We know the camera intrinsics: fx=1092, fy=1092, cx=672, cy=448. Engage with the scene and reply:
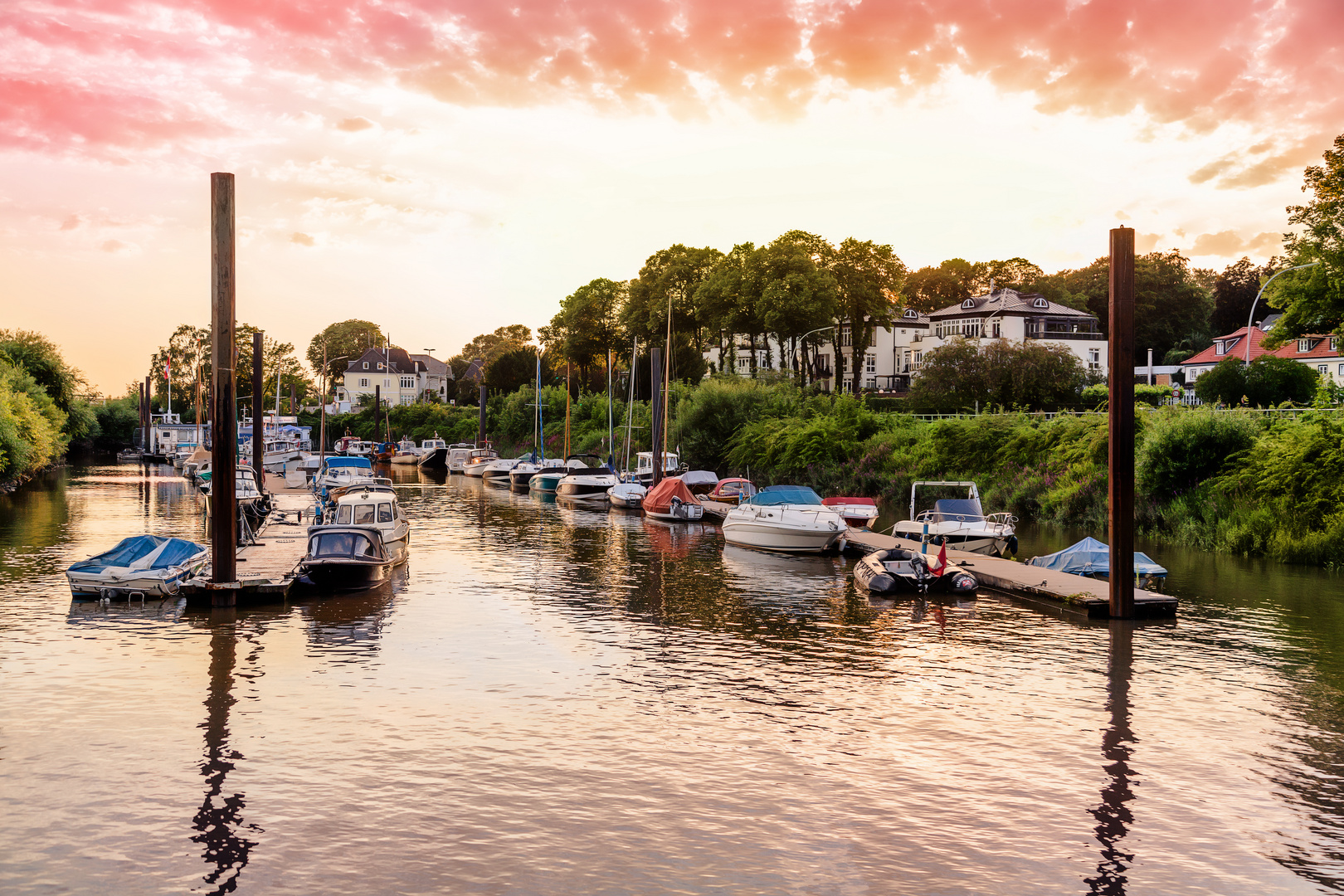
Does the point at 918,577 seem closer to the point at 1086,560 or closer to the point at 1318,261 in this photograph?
the point at 1086,560

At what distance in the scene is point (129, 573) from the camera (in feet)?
90.3

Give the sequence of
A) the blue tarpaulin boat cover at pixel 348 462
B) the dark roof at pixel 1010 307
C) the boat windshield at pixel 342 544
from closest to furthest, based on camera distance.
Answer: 1. the boat windshield at pixel 342 544
2. the blue tarpaulin boat cover at pixel 348 462
3. the dark roof at pixel 1010 307

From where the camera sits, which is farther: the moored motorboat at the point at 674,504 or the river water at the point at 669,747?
the moored motorboat at the point at 674,504

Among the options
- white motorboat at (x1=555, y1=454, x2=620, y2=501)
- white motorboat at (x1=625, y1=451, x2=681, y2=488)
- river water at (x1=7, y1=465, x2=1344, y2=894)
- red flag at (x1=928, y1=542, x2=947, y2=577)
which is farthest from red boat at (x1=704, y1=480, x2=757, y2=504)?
river water at (x1=7, y1=465, x2=1344, y2=894)

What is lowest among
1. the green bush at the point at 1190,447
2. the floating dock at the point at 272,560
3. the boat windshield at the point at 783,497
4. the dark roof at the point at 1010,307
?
the floating dock at the point at 272,560

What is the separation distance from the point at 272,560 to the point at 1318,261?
35802 millimetres

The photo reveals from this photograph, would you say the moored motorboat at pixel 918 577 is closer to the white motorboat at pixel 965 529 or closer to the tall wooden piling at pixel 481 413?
the white motorboat at pixel 965 529

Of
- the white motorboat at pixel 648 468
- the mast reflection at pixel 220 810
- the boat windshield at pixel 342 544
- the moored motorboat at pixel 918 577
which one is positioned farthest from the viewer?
the white motorboat at pixel 648 468

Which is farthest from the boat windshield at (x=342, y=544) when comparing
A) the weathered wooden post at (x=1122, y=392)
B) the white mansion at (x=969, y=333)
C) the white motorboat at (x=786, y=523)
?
the white mansion at (x=969, y=333)

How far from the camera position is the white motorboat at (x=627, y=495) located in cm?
6056

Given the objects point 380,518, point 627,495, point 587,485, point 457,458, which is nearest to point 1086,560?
point 380,518

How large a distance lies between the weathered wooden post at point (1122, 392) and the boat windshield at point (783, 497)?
56.7ft

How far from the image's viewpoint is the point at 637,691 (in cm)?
1916

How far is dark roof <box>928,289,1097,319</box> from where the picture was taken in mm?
110875
